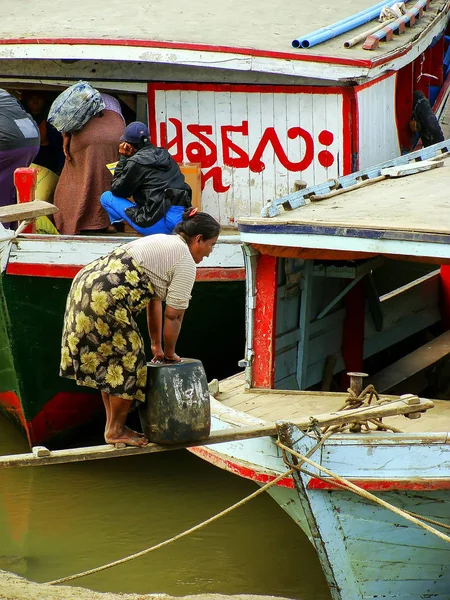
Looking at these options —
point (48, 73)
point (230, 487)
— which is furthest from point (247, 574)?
point (48, 73)

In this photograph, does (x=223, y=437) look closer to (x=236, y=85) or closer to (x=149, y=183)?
(x=149, y=183)

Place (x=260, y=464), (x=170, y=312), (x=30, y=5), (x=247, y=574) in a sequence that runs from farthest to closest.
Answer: (x=30, y=5)
(x=247, y=574)
(x=260, y=464)
(x=170, y=312)

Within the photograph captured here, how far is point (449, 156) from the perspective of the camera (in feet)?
27.0

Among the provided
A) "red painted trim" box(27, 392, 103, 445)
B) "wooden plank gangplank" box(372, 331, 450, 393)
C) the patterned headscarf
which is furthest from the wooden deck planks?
the patterned headscarf

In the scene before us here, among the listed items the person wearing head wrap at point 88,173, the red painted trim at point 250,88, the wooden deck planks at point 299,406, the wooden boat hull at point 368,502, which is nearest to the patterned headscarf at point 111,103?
the person wearing head wrap at point 88,173

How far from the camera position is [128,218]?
8.05m

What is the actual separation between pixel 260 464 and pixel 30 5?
573 cm

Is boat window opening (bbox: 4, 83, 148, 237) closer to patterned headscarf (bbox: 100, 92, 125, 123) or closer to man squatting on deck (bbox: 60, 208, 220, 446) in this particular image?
patterned headscarf (bbox: 100, 92, 125, 123)

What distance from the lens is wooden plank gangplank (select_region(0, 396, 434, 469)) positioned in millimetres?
5090

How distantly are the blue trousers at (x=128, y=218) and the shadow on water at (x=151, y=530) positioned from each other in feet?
5.92

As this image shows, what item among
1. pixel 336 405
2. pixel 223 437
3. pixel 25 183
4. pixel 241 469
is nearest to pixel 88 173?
pixel 25 183

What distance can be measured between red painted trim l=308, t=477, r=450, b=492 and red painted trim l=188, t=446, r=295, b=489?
25 centimetres

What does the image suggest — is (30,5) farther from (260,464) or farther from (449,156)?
(260,464)

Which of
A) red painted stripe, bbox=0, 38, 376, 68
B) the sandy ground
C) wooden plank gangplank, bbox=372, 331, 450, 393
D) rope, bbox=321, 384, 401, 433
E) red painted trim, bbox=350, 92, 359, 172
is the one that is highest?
red painted stripe, bbox=0, 38, 376, 68
